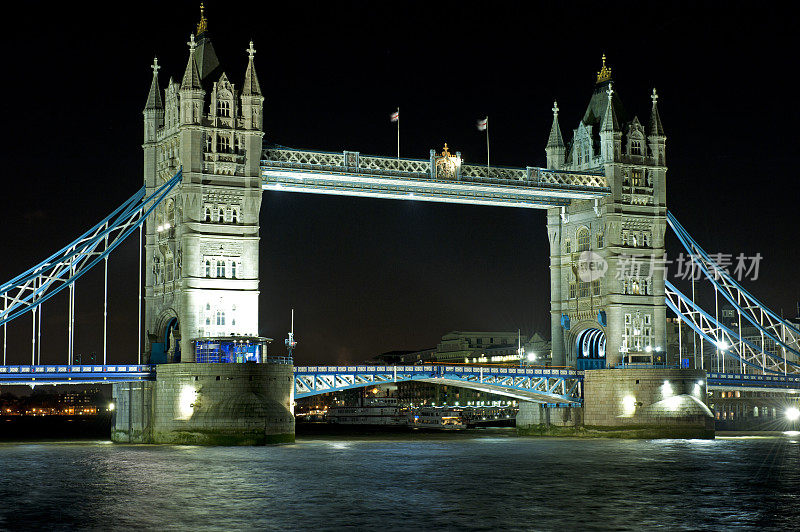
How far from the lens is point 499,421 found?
515 feet

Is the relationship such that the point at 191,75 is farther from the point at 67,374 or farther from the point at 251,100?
the point at 67,374

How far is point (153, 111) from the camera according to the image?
8538 cm

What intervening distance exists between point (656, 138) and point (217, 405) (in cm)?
4214

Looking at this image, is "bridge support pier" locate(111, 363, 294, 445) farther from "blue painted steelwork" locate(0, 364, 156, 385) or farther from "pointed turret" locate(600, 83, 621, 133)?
"pointed turret" locate(600, 83, 621, 133)

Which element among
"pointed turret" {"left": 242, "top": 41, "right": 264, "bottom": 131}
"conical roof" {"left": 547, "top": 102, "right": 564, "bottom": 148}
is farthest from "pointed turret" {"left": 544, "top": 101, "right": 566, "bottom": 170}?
"pointed turret" {"left": 242, "top": 41, "right": 264, "bottom": 131}

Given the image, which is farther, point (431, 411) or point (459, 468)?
point (431, 411)

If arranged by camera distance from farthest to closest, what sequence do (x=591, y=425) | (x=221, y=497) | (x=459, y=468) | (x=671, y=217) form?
(x=671, y=217) → (x=591, y=425) → (x=459, y=468) → (x=221, y=497)

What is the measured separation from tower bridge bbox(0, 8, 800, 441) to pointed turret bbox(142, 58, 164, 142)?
0.34ft

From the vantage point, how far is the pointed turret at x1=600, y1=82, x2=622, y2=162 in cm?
9488

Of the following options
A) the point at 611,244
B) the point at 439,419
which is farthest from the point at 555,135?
the point at 439,419

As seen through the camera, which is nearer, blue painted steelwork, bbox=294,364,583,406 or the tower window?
the tower window

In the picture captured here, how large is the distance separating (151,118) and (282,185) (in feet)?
33.9

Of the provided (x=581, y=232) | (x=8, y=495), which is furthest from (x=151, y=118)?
(x=8, y=495)

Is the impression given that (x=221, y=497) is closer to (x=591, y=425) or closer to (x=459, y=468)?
(x=459, y=468)
